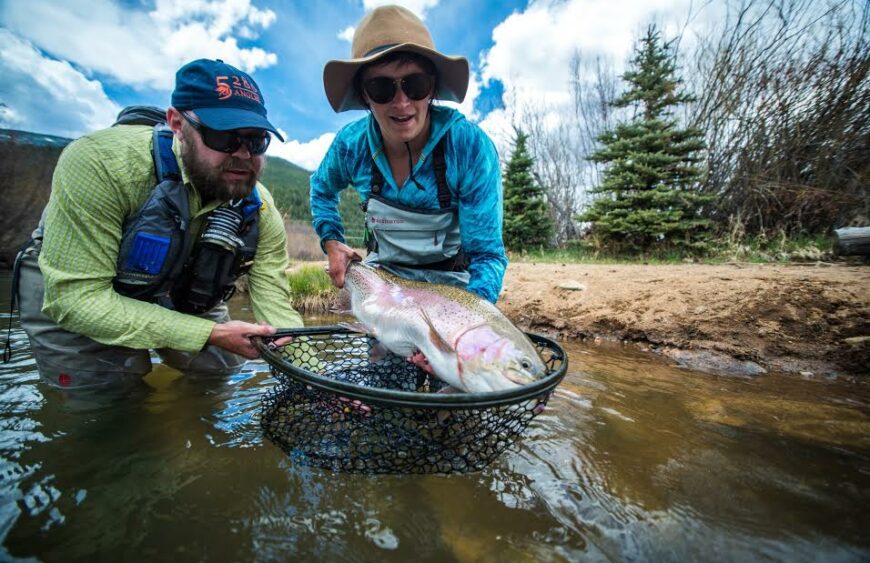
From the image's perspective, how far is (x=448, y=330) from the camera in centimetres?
198

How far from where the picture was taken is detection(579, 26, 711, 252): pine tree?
10.9m

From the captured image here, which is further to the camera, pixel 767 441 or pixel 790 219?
pixel 790 219

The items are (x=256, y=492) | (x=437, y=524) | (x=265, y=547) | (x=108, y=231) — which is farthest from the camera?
(x=108, y=231)

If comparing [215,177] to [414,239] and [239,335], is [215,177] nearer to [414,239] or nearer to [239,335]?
[239,335]

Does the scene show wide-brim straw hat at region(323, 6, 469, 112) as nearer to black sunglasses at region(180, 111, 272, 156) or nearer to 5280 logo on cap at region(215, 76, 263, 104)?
5280 logo on cap at region(215, 76, 263, 104)

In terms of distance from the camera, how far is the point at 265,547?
155cm

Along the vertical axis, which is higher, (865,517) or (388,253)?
(388,253)

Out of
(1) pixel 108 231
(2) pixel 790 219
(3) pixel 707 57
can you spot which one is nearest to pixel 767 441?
(1) pixel 108 231

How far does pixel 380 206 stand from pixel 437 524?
1957 millimetres

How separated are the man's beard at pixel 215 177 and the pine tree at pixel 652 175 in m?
11.0

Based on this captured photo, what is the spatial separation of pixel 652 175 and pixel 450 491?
12.1 m

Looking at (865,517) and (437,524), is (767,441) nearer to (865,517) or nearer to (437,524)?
(865,517)

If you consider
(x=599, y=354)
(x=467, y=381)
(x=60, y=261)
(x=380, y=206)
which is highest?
(x=380, y=206)

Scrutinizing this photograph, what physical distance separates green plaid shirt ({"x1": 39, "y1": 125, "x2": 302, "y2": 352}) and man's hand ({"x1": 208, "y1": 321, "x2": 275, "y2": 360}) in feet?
0.22
